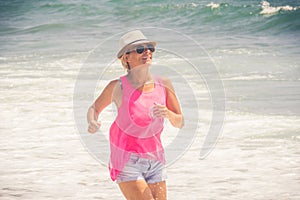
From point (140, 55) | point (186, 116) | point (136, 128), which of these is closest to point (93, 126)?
point (136, 128)

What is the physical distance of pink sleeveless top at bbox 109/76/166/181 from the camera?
12.8 feet

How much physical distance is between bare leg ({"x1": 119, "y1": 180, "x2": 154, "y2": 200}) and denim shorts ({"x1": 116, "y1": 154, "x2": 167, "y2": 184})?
0.03m

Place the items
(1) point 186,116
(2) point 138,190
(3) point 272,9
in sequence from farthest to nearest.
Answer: (3) point 272,9, (1) point 186,116, (2) point 138,190

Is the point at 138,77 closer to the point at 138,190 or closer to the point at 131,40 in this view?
the point at 131,40

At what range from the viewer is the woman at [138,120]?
3918mm

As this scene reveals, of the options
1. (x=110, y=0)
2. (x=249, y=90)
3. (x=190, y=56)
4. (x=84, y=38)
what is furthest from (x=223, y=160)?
(x=110, y=0)

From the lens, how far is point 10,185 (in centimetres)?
626

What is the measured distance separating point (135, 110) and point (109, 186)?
247 centimetres

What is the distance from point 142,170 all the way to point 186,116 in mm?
4536

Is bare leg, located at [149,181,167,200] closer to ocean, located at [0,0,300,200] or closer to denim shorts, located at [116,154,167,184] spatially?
denim shorts, located at [116,154,167,184]

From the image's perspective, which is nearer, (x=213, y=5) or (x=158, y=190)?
(x=158, y=190)

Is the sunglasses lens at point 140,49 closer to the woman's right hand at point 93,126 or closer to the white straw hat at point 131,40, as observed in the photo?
the white straw hat at point 131,40

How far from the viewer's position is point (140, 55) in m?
3.97

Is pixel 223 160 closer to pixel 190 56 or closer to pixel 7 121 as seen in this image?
pixel 7 121
